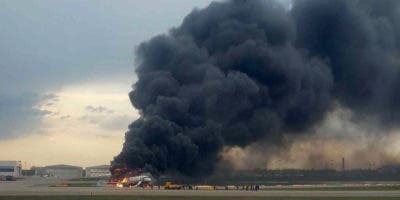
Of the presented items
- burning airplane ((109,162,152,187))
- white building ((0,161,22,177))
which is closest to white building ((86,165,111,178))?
white building ((0,161,22,177))

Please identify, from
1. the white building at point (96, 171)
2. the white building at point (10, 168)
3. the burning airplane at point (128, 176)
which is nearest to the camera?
the burning airplane at point (128, 176)

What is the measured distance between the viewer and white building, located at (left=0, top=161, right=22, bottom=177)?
161m

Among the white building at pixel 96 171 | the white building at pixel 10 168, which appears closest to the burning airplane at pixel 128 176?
the white building at pixel 96 171

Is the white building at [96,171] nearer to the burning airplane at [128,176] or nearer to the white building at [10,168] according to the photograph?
the white building at [10,168]

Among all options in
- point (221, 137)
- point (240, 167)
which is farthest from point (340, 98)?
point (221, 137)

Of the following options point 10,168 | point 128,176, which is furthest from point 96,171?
point 128,176

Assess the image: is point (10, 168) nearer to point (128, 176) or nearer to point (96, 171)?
point (96, 171)

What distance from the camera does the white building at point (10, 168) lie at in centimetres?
16062

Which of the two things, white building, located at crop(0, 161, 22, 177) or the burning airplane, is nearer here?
the burning airplane

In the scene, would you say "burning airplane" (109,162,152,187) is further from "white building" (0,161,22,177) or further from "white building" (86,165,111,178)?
"white building" (0,161,22,177)

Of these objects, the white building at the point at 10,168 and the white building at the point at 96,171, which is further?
the white building at the point at 10,168

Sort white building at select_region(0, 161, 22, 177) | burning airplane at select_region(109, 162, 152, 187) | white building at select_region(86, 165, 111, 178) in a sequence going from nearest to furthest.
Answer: burning airplane at select_region(109, 162, 152, 187), white building at select_region(86, 165, 111, 178), white building at select_region(0, 161, 22, 177)

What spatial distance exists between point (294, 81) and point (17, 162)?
10193cm

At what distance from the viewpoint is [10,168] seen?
539 ft
